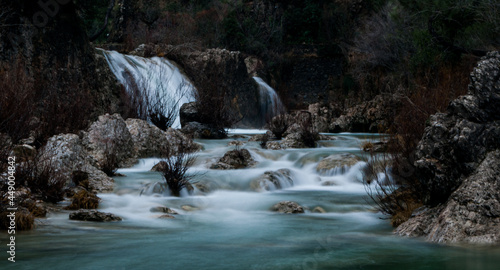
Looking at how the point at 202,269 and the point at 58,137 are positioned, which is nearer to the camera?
the point at 202,269

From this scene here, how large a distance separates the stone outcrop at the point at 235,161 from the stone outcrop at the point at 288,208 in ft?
10.1

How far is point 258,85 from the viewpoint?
27.4m

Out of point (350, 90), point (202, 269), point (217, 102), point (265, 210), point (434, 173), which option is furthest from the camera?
point (350, 90)

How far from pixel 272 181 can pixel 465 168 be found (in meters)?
4.97

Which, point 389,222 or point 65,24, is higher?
point 65,24

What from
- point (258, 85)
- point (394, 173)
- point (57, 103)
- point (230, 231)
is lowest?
point (230, 231)

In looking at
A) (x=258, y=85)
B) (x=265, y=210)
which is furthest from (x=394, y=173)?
(x=258, y=85)

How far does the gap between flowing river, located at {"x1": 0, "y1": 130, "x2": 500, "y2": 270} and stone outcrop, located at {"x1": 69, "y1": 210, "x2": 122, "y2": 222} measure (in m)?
0.15

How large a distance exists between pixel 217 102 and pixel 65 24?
500 centimetres

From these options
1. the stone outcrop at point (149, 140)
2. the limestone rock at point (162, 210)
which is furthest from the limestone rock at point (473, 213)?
the stone outcrop at point (149, 140)

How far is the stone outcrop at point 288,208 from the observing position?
805 centimetres

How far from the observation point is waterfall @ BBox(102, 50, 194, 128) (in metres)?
16.7

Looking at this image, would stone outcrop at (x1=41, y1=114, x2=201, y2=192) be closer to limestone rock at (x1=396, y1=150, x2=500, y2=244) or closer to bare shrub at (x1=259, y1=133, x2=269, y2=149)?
bare shrub at (x1=259, y1=133, x2=269, y2=149)

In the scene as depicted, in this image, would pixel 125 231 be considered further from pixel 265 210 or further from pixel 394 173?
pixel 394 173
